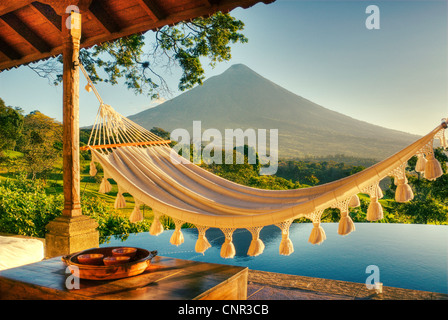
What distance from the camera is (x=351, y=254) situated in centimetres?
550

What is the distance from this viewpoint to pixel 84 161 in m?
10.6

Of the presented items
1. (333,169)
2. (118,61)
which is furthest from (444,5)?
(118,61)

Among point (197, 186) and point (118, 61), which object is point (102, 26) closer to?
point (197, 186)

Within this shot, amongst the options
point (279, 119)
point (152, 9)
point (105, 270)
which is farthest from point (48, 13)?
point (279, 119)

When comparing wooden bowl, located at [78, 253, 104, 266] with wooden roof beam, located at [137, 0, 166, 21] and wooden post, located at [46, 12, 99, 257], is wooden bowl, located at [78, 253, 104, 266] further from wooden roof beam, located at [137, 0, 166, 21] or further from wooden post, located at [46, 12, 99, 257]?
wooden roof beam, located at [137, 0, 166, 21]

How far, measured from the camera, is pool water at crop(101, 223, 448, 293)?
4527mm

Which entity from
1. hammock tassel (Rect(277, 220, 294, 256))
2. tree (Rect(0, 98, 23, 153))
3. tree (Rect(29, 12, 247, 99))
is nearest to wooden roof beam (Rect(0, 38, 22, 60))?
hammock tassel (Rect(277, 220, 294, 256))

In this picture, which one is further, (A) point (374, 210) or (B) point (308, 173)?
(B) point (308, 173)

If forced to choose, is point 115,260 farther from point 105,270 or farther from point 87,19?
point 87,19

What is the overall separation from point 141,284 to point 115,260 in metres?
0.19

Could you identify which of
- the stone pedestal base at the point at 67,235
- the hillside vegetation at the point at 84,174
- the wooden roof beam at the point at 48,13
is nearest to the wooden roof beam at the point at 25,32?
the wooden roof beam at the point at 48,13

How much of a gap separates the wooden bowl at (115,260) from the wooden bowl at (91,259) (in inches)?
2.0

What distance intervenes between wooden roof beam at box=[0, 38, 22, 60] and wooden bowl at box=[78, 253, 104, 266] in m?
2.33
